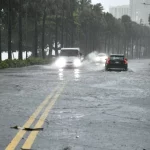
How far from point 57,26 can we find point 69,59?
57885 mm

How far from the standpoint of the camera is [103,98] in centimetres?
1627

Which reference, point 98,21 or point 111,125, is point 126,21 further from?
point 111,125

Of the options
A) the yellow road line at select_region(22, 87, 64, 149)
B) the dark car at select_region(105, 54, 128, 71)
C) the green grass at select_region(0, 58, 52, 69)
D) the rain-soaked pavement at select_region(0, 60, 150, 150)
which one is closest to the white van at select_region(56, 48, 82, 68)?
the green grass at select_region(0, 58, 52, 69)

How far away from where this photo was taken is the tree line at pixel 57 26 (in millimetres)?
70375

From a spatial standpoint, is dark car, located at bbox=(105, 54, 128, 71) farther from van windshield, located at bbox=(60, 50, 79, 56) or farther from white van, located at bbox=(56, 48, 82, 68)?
van windshield, located at bbox=(60, 50, 79, 56)

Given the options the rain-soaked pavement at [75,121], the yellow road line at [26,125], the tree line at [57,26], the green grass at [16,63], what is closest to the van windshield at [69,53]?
the green grass at [16,63]

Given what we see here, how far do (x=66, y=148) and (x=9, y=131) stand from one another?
1.96 m

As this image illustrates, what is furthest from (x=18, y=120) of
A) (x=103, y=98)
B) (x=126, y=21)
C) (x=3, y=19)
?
(x=126, y=21)

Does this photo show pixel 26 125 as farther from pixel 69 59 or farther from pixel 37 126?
pixel 69 59

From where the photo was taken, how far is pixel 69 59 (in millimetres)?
49312

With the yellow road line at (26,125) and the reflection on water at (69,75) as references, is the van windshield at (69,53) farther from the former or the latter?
the yellow road line at (26,125)

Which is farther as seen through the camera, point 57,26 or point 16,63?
point 57,26

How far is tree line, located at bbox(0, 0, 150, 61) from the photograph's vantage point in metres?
70.4

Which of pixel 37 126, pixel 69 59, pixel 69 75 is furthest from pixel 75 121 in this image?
pixel 69 59
